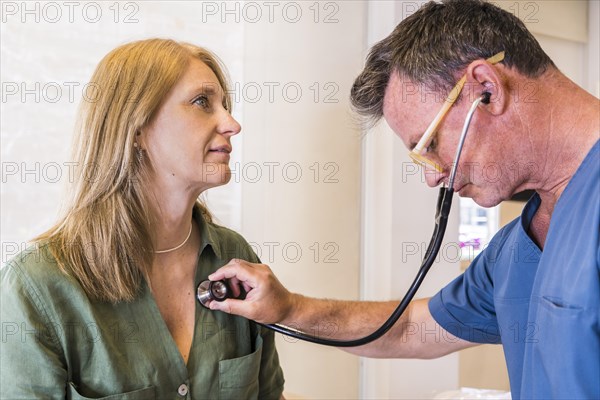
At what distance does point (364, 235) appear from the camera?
2057 millimetres

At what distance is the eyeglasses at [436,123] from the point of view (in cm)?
101

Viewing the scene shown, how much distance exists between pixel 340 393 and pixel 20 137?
1232 mm

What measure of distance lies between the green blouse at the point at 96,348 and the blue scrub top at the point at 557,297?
21.4 inches

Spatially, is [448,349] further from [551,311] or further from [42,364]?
[42,364]

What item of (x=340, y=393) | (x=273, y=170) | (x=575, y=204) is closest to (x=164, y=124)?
(x=273, y=170)

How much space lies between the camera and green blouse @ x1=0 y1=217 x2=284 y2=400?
1.09 m

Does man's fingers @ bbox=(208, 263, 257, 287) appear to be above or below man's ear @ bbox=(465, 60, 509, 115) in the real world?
below

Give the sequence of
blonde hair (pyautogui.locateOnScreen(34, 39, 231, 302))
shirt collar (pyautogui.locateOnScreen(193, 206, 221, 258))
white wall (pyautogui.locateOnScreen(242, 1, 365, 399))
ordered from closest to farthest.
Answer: blonde hair (pyautogui.locateOnScreen(34, 39, 231, 302))
shirt collar (pyautogui.locateOnScreen(193, 206, 221, 258))
white wall (pyautogui.locateOnScreen(242, 1, 365, 399))

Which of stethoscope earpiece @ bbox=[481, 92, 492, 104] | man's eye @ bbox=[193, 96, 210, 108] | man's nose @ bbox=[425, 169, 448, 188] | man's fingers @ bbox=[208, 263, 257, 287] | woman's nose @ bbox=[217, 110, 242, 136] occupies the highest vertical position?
man's eye @ bbox=[193, 96, 210, 108]

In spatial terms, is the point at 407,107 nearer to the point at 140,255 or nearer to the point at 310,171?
the point at 140,255

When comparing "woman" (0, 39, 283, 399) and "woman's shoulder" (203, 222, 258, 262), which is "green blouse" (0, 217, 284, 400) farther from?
"woman's shoulder" (203, 222, 258, 262)

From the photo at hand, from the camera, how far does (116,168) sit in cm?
126

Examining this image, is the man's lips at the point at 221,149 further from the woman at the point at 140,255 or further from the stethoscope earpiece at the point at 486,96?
the stethoscope earpiece at the point at 486,96

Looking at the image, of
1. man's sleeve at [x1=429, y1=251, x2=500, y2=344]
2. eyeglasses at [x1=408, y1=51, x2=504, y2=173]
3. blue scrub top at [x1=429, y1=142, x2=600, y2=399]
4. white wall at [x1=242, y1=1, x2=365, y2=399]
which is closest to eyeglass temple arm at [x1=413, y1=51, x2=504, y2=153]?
eyeglasses at [x1=408, y1=51, x2=504, y2=173]
